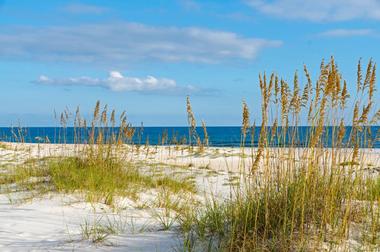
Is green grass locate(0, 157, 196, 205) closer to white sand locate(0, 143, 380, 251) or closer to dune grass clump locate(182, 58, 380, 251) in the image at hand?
white sand locate(0, 143, 380, 251)

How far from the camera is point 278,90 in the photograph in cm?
337

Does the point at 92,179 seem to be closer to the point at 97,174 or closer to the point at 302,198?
the point at 97,174

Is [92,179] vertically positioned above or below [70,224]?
above

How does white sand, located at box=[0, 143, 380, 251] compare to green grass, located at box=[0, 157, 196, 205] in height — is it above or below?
below

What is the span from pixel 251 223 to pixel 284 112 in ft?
2.73

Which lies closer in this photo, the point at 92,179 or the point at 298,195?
the point at 298,195

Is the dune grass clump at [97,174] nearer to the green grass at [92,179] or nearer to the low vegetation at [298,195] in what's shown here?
the green grass at [92,179]

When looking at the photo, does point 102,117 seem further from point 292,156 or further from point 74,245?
point 292,156

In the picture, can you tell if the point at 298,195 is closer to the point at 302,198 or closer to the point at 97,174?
the point at 302,198

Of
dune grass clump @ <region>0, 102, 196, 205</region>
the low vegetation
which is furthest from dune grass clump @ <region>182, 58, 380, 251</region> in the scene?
dune grass clump @ <region>0, 102, 196, 205</region>

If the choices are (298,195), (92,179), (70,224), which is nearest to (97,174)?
(92,179)

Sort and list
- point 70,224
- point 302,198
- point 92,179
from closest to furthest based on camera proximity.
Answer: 1. point 302,198
2. point 70,224
3. point 92,179

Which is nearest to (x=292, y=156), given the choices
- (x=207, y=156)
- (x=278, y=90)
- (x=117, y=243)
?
(x=278, y=90)

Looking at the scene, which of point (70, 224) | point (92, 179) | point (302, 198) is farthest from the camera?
point (92, 179)
